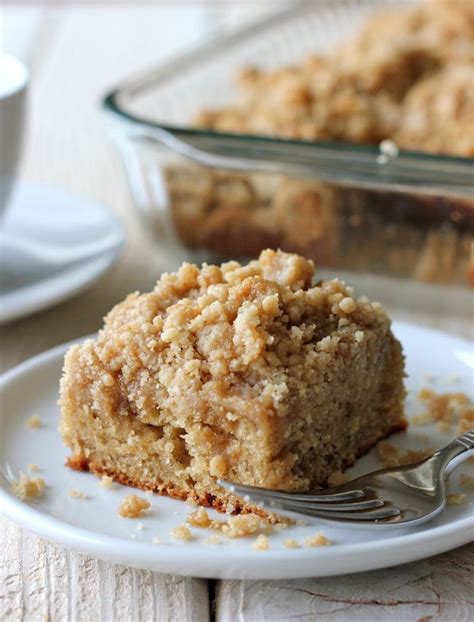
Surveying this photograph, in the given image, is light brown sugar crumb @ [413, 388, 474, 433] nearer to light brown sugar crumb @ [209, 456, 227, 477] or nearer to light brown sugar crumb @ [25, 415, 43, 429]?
light brown sugar crumb @ [209, 456, 227, 477]

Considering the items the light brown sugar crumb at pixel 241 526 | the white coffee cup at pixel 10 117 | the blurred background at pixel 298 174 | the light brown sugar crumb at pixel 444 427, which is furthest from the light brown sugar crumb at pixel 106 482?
the white coffee cup at pixel 10 117

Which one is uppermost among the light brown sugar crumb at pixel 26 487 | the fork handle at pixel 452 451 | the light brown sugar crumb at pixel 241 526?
the light brown sugar crumb at pixel 26 487

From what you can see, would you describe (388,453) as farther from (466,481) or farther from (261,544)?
(261,544)

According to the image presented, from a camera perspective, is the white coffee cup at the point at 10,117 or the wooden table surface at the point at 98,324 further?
the white coffee cup at the point at 10,117

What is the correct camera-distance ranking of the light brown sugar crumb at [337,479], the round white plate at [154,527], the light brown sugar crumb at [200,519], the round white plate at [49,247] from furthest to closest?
the round white plate at [49,247] → the light brown sugar crumb at [337,479] → the light brown sugar crumb at [200,519] → the round white plate at [154,527]

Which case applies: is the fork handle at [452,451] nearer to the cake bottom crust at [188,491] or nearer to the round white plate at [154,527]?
the round white plate at [154,527]

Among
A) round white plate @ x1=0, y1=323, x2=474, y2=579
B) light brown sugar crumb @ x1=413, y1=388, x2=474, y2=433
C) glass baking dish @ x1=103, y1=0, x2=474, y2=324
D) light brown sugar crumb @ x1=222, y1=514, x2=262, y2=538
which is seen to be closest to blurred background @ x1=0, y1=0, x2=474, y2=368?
glass baking dish @ x1=103, y1=0, x2=474, y2=324

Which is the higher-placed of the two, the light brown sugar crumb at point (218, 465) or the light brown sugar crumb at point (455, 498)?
the light brown sugar crumb at point (218, 465)

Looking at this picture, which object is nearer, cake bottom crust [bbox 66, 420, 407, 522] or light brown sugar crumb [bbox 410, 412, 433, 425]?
cake bottom crust [bbox 66, 420, 407, 522]

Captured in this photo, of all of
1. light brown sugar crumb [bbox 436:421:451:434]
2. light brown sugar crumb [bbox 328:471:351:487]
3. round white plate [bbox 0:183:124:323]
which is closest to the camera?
light brown sugar crumb [bbox 328:471:351:487]

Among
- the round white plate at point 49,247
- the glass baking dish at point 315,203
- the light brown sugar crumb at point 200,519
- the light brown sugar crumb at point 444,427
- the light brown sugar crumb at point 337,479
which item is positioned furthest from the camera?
the glass baking dish at point 315,203
